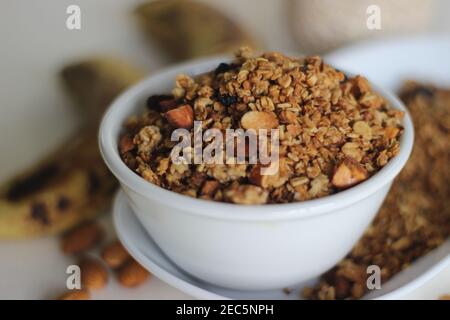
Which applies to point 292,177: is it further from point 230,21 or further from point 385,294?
point 230,21

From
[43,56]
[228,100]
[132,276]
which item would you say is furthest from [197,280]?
[43,56]

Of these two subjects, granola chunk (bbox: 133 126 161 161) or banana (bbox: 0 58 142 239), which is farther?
banana (bbox: 0 58 142 239)

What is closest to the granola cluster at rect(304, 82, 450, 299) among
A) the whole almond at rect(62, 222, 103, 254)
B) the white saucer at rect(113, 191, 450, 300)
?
the white saucer at rect(113, 191, 450, 300)

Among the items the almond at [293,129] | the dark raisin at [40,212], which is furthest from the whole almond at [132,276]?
the almond at [293,129]

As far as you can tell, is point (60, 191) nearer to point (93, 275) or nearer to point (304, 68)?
point (93, 275)

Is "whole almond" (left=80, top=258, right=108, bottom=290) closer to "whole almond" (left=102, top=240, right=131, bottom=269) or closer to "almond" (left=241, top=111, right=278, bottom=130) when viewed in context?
"whole almond" (left=102, top=240, right=131, bottom=269)
